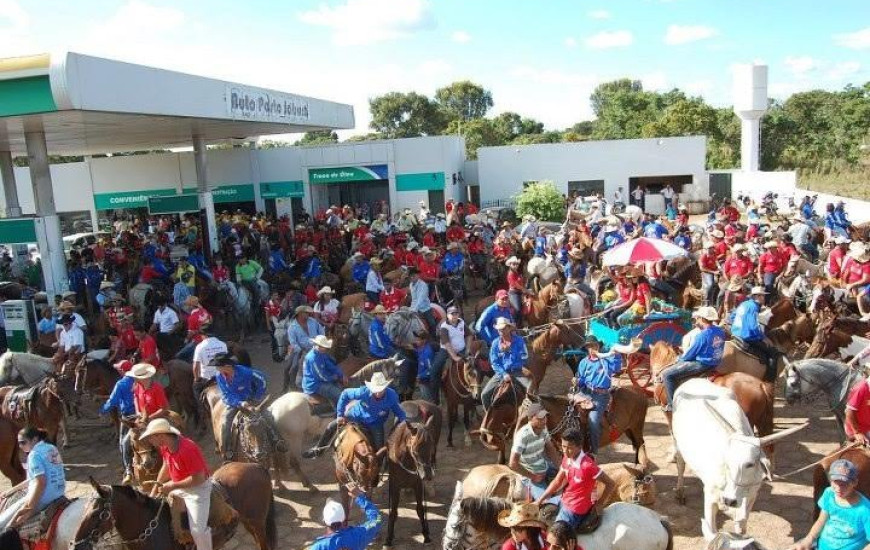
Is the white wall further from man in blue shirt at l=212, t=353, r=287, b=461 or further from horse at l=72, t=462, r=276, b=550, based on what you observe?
horse at l=72, t=462, r=276, b=550

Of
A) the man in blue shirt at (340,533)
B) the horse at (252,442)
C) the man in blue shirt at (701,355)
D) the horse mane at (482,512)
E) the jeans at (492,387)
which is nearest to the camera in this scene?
the man in blue shirt at (340,533)

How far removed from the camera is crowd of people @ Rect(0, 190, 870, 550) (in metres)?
6.30

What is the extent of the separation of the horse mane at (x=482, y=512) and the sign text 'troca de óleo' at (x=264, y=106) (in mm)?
13808

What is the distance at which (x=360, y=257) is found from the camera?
17.4m

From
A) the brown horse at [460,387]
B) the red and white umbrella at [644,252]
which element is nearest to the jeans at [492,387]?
the brown horse at [460,387]

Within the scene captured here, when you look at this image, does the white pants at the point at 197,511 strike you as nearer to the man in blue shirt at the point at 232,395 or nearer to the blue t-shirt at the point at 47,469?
the blue t-shirt at the point at 47,469

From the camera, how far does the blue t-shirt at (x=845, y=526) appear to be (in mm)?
5273

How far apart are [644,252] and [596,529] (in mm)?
7744

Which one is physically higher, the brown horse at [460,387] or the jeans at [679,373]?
the jeans at [679,373]

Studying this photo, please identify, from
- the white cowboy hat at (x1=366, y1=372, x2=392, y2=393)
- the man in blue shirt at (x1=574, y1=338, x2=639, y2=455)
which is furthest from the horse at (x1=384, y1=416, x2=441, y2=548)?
the man in blue shirt at (x1=574, y1=338, x2=639, y2=455)

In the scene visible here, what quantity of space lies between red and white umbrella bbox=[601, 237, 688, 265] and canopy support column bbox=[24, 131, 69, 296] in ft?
36.3

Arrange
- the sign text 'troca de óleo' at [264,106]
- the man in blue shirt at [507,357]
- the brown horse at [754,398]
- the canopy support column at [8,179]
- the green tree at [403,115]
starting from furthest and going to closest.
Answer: the green tree at [403,115], the canopy support column at [8,179], the sign text 'troca de óleo' at [264,106], the man in blue shirt at [507,357], the brown horse at [754,398]

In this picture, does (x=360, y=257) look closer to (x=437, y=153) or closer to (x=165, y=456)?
(x=165, y=456)

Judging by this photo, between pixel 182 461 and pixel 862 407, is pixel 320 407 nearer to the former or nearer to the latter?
pixel 182 461
